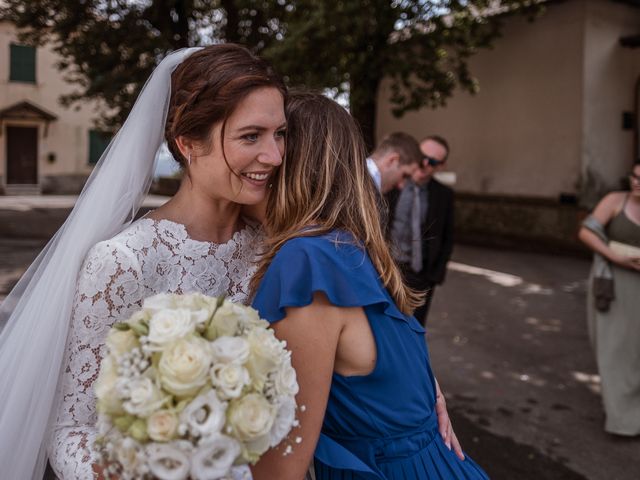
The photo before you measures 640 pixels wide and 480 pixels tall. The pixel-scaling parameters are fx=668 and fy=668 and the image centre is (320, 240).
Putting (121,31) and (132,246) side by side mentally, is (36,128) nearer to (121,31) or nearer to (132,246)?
(121,31)

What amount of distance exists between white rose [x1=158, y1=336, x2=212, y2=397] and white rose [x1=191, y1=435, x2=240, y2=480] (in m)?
0.10

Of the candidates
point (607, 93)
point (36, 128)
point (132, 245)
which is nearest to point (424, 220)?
point (132, 245)

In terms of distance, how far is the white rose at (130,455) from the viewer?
1279 millimetres

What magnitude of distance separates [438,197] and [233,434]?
5114mm

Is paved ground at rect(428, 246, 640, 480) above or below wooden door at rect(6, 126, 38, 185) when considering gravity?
below

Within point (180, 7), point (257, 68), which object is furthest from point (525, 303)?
point (180, 7)

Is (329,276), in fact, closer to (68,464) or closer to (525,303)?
(68,464)

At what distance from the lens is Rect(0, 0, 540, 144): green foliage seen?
36.4ft

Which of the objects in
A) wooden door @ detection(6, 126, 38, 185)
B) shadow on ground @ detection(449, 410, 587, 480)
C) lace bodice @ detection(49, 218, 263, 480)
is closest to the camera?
lace bodice @ detection(49, 218, 263, 480)

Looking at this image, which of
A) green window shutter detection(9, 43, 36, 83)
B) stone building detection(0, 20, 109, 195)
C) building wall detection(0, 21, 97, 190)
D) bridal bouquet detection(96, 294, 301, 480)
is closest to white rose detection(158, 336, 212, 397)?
bridal bouquet detection(96, 294, 301, 480)

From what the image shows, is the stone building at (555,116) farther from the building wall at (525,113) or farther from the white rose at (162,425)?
the white rose at (162,425)

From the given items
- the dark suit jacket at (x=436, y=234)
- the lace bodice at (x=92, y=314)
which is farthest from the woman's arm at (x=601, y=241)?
the lace bodice at (x=92, y=314)

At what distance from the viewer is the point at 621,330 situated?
515 cm

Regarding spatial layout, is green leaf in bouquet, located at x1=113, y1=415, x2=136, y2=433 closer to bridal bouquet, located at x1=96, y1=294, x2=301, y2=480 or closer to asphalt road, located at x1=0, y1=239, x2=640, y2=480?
bridal bouquet, located at x1=96, y1=294, x2=301, y2=480
